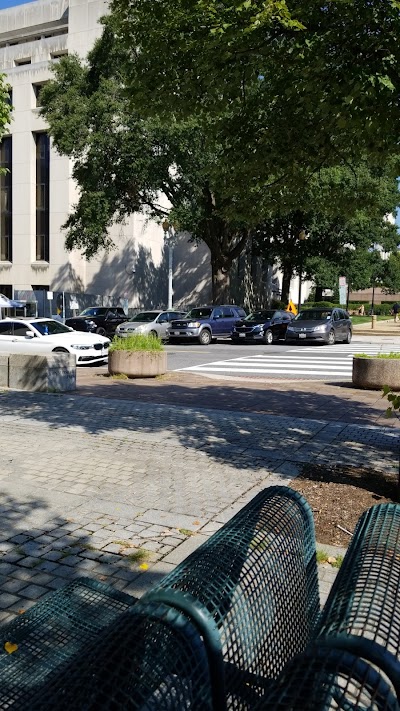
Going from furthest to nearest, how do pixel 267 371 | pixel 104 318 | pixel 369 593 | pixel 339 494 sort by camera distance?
pixel 104 318
pixel 267 371
pixel 339 494
pixel 369 593

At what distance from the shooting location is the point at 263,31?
17.0ft

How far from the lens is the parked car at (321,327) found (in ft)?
85.3

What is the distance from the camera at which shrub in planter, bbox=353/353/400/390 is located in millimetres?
12000

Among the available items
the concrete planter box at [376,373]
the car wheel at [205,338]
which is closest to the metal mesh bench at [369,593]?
the concrete planter box at [376,373]

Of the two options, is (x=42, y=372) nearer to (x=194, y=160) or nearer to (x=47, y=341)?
(x=47, y=341)

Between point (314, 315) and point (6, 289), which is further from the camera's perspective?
point (6, 289)

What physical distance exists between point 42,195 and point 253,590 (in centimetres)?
4652

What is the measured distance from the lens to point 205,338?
93.1ft

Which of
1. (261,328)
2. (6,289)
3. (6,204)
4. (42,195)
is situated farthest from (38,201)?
(261,328)

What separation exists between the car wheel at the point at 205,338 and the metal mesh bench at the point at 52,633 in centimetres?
2533

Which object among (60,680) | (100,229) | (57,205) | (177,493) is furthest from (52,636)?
(57,205)

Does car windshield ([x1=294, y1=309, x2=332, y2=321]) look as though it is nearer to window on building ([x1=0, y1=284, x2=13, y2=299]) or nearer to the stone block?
the stone block

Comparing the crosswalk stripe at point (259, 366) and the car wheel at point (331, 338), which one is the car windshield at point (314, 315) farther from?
the crosswalk stripe at point (259, 366)

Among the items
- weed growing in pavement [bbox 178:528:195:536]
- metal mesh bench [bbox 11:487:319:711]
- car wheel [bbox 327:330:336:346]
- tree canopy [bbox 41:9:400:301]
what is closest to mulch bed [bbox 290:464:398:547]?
weed growing in pavement [bbox 178:528:195:536]
